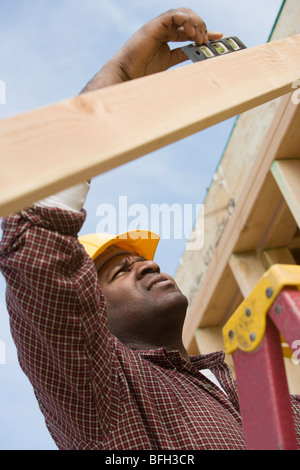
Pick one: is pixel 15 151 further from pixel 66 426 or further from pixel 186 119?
pixel 66 426

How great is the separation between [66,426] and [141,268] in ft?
2.47

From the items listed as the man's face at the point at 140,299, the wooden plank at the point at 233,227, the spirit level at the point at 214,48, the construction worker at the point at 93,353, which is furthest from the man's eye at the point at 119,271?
the wooden plank at the point at 233,227

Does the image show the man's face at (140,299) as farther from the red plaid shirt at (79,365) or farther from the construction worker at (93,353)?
the red plaid shirt at (79,365)

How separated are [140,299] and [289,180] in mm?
1238

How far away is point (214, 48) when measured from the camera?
1316 millimetres

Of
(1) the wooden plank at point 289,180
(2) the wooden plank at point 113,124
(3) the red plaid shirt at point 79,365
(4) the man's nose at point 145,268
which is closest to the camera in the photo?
(2) the wooden plank at point 113,124

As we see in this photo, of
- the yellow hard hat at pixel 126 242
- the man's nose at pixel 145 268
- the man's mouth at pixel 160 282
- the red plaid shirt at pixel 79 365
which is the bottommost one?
the red plaid shirt at pixel 79 365

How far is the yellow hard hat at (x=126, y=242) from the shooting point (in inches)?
81.4

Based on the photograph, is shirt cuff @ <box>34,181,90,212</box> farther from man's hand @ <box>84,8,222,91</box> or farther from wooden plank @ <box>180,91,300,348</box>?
wooden plank @ <box>180,91,300,348</box>

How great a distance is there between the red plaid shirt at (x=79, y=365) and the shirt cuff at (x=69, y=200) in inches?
1.5

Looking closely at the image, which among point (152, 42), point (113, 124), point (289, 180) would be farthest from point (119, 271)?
point (113, 124)

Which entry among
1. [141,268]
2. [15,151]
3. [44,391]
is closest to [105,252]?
[141,268]
